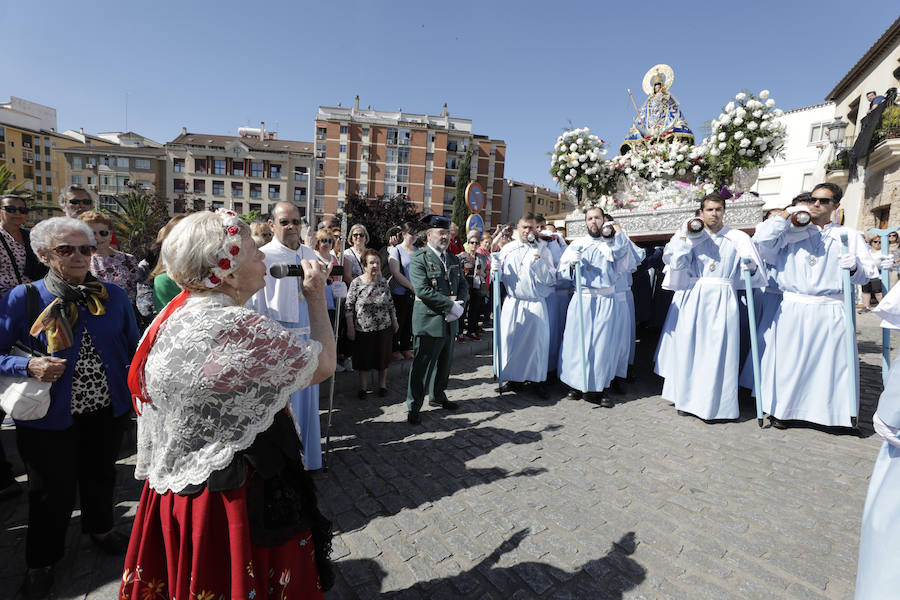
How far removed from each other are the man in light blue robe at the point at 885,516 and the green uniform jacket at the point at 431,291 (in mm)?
3562

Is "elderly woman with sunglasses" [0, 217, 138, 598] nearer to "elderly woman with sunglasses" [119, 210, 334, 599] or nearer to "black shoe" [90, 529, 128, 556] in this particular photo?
"black shoe" [90, 529, 128, 556]

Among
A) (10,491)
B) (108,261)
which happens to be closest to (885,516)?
(10,491)

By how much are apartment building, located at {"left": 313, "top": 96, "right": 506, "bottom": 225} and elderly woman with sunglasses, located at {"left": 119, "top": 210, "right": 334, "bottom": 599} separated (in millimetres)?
57196

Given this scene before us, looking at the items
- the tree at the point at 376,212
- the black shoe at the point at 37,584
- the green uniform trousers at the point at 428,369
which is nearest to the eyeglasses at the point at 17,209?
the black shoe at the point at 37,584

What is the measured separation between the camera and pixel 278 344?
1522mm

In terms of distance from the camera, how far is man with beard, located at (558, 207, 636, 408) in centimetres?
566

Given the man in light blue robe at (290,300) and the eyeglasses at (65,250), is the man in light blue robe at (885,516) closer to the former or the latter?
the man in light blue robe at (290,300)

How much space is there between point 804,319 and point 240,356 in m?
5.49

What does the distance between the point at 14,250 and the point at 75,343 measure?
75.9 inches

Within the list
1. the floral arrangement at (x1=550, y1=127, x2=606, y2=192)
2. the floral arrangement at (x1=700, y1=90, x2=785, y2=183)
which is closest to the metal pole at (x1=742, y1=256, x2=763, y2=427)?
the floral arrangement at (x1=700, y1=90, x2=785, y2=183)

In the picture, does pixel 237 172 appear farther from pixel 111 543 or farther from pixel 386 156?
pixel 111 543

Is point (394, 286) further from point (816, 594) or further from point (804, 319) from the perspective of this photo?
point (816, 594)

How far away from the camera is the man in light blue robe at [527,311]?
19.0ft

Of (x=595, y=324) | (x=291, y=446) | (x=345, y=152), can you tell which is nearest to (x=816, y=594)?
(x=291, y=446)
